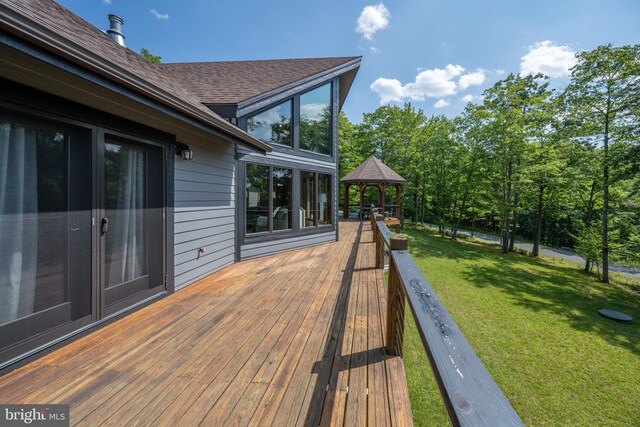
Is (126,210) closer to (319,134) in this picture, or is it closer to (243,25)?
(319,134)

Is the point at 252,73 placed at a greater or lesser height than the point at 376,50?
lesser

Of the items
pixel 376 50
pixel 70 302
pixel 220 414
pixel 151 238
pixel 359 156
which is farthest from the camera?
pixel 359 156

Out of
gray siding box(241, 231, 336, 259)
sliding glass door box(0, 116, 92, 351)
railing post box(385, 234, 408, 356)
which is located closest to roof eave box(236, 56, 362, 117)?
gray siding box(241, 231, 336, 259)

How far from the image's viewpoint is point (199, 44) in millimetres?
10977

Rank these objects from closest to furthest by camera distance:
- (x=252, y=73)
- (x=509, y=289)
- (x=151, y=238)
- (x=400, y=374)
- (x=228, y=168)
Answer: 1. (x=400, y=374)
2. (x=151, y=238)
3. (x=228, y=168)
4. (x=252, y=73)
5. (x=509, y=289)

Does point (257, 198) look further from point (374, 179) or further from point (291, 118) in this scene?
point (374, 179)

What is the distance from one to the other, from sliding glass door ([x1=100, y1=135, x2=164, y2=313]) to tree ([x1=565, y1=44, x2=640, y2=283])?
55.4 ft

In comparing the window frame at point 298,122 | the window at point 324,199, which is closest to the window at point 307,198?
the window at point 324,199

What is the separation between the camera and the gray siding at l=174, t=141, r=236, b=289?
4152 millimetres

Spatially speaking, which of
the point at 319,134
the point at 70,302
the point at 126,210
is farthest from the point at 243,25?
the point at 70,302

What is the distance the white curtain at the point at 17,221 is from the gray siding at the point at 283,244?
3.64 m

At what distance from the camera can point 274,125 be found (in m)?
6.50

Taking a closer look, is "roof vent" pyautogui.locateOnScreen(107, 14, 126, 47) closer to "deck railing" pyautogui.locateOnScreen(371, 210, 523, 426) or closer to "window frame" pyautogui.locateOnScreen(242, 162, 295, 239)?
"window frame" pyautogui.locateOnScreen(242, 162, 295, 239)

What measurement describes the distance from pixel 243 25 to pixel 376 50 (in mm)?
8521
